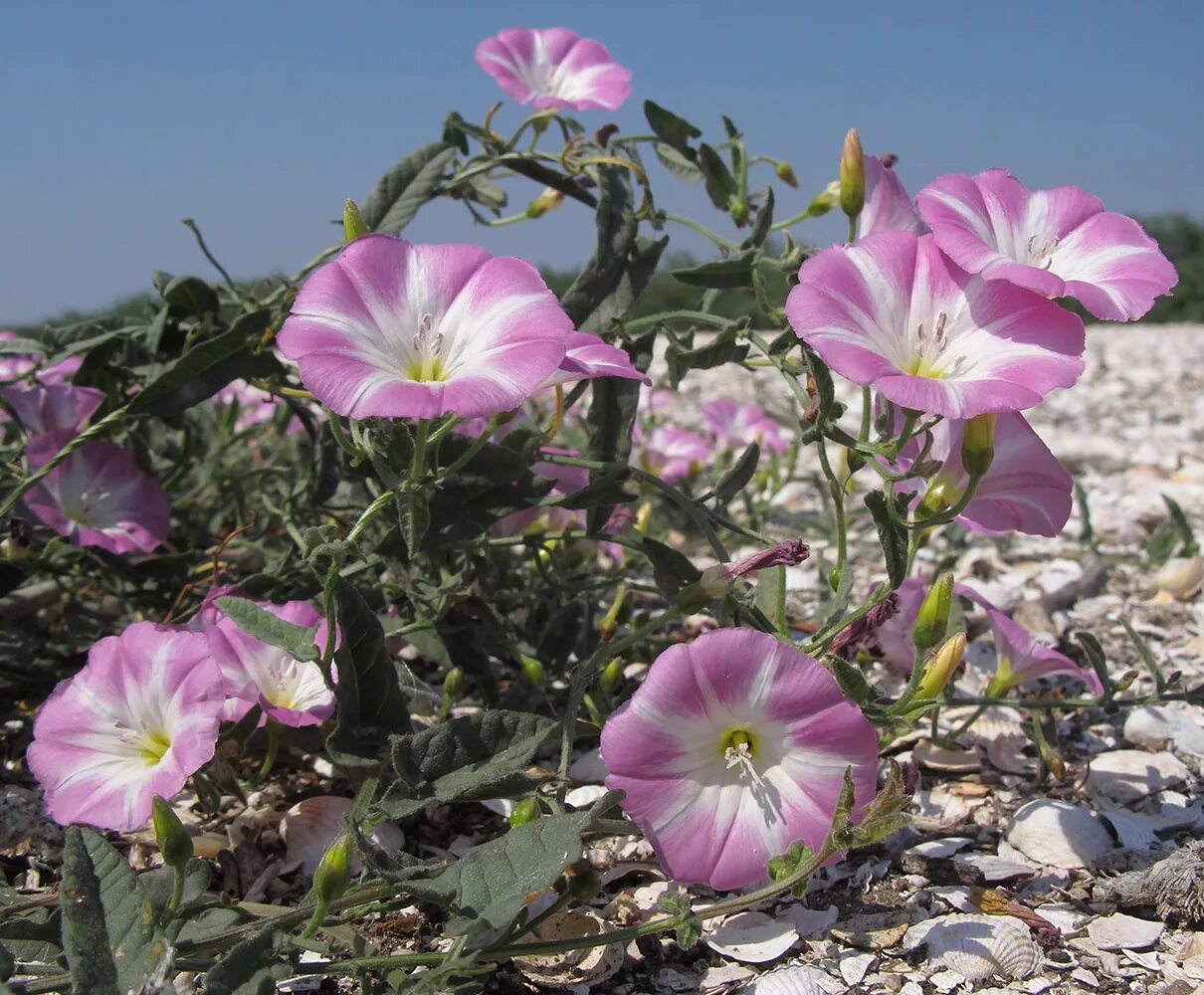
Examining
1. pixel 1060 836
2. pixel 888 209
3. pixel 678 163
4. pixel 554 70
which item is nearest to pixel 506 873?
pixel 1060 836

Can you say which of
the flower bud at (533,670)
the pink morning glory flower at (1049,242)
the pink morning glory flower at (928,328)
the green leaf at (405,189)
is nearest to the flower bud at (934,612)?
→ the pink morning glory flower at (928,328)

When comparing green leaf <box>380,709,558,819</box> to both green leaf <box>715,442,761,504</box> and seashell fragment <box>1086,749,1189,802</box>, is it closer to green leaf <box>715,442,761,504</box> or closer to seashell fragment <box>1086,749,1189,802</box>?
green leaf <box>715,442,761,504</box>

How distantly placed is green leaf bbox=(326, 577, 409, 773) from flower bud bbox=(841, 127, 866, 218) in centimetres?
85

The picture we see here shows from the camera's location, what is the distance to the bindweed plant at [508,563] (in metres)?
1.20

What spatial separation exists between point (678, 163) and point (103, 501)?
3.76 ft

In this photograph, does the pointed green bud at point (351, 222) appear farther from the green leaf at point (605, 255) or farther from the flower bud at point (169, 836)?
the flower bud at point (169, 836)

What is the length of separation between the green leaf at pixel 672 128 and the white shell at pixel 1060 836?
118 centimetres

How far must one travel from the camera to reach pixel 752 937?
4.68ft

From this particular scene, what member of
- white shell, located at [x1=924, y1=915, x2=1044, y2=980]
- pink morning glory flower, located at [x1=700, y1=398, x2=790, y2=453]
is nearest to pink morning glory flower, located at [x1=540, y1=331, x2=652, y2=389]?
white shell, located at [x1=924, y1=915, x2=1044, y2=980]

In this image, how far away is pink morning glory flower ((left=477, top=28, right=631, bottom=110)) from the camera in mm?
2033

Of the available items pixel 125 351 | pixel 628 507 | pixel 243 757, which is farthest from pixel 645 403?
pixel 243 757

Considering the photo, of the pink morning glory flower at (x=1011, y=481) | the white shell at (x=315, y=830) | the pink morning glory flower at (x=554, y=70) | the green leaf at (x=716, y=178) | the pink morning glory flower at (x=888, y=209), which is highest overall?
the pink morning glory flower at (x=554, y=70)

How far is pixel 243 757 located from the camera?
1798 mm

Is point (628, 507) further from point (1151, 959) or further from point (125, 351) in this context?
point (1151, 959)
